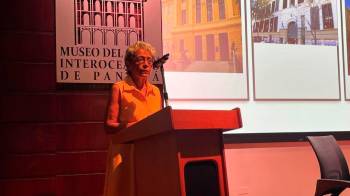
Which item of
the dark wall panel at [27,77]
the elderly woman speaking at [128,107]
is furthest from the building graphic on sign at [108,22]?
the elderly woman speaking at [128,107]

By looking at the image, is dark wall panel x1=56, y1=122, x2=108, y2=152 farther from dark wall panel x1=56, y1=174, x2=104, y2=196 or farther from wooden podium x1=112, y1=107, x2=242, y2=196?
wooden podium x1=112, y1=107, x2=242, y2=196

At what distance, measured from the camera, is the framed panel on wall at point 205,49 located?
3748mm

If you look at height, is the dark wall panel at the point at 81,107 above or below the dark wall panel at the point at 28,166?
above

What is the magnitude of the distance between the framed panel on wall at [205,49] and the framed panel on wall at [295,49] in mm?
A: 161

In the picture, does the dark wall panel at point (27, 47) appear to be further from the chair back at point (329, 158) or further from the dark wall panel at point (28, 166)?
the chair back at point (329, 158)

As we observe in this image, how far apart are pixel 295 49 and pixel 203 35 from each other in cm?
94

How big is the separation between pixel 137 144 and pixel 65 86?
1.64 m

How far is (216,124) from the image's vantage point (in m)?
1.49

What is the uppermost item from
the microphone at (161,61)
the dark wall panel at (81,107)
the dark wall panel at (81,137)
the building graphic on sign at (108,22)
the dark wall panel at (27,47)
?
the building graphic on sign at (108,22)

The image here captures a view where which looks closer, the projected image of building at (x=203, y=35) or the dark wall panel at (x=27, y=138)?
the dark wall panel at (x=27, y=138)

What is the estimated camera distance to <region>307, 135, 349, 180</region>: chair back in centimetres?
337

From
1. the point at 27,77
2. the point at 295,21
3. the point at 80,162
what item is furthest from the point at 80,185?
the point at 295,21

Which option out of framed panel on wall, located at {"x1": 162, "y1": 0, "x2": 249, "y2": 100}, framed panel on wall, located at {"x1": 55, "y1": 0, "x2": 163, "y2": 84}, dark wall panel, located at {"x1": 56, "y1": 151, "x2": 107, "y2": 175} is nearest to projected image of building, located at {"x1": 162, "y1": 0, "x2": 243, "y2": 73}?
framed panel on wall, located at {"x1": 162, "y1": 0, "x2": 249, "y2": 100}

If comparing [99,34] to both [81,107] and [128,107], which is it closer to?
[81,107]
